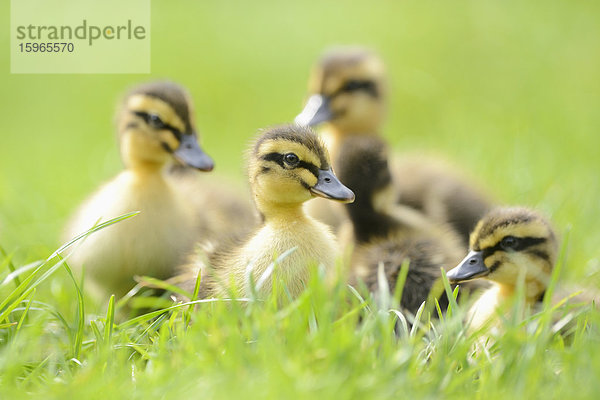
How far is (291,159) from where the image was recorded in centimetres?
285

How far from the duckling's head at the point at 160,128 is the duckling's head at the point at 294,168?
25.2 inches

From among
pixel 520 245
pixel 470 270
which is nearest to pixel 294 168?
pixel 470 270

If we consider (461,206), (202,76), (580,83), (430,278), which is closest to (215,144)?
(202,76)

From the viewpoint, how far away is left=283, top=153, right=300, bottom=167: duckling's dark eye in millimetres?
2850

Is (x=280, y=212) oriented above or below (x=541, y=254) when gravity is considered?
above

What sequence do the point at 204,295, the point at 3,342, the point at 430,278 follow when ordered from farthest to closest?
1. the point at 430,278
2. the point at 204,295
3. the point at 3,342

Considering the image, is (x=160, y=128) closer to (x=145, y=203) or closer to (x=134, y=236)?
(x=145, y=203)

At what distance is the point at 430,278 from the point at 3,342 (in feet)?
5.05

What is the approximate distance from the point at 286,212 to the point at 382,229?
783 millimetres

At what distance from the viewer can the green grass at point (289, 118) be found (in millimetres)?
2135

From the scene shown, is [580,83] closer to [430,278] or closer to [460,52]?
[460,52]

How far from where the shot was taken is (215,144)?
24.0 ft

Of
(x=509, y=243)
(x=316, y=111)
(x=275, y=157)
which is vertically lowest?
(x=509, y=243)

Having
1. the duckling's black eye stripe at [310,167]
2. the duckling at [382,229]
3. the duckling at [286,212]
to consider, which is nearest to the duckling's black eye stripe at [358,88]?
the duckling at [382,229]
